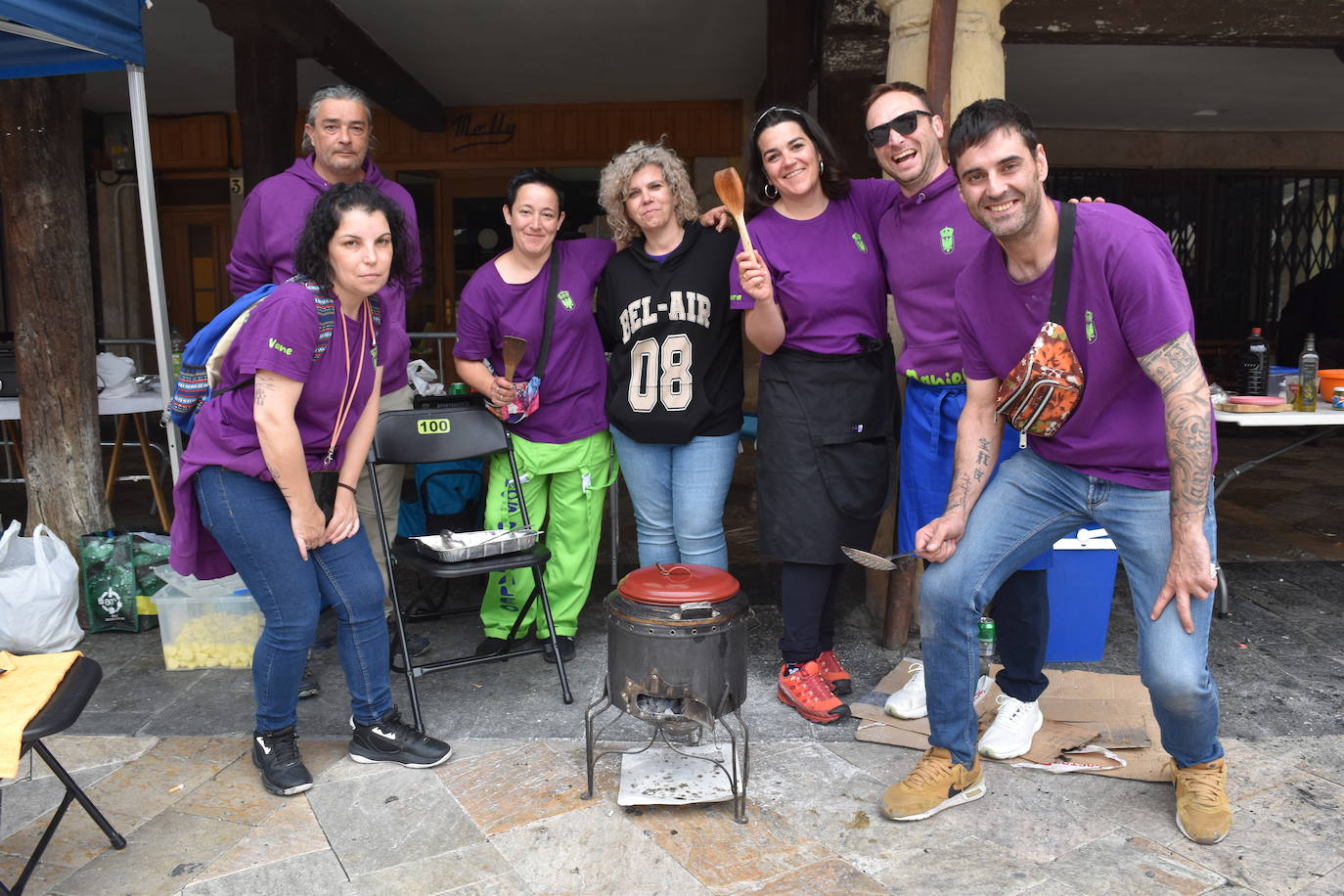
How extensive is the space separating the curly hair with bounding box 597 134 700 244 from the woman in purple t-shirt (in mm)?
249

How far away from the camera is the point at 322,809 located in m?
2.78

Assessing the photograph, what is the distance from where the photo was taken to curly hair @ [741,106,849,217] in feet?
10.3

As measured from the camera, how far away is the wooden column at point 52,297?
416 cm

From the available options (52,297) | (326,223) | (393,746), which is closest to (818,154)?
(326,223)

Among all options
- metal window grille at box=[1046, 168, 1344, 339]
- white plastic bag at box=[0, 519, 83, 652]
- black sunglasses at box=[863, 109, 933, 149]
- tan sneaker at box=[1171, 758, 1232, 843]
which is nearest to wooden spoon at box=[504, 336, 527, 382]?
black sunglasses at box=[863, 109, 933, 149]

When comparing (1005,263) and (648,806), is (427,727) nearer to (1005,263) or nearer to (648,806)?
(648,806)

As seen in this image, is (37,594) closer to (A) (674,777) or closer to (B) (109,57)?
(B) (109,57)

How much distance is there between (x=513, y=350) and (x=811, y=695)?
1505 millimetres

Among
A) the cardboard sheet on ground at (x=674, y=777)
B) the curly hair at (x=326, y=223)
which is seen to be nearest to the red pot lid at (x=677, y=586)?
the cardboard sheet on ground at (x=674, y=777)

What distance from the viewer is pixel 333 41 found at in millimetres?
6961

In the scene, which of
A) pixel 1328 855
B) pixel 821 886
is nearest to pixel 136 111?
pixel 821 886

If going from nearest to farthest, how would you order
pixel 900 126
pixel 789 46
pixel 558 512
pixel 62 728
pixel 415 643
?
1. pixel 62 728
2. pixel 900 126
3. pixel 558 512
4. pixel 415 643
5. pixel 789 46

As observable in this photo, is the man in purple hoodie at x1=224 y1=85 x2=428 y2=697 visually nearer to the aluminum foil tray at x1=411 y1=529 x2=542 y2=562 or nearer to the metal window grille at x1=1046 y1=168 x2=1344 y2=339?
the aluminum foil tray at x1=411 y1=529 x2=542 y2=562

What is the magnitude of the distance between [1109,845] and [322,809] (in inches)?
80.9
